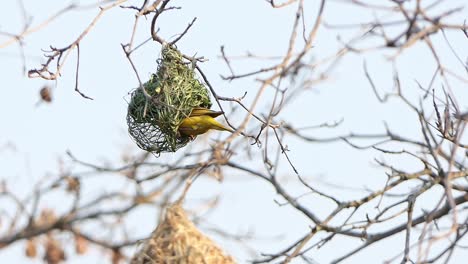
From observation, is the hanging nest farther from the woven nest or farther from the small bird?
the woven nest

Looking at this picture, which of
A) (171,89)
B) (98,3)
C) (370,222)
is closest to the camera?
(98,3)

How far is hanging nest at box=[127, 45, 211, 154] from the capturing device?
15.0 feet

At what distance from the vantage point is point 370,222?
157 inches

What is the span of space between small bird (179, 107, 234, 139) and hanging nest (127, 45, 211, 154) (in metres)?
0.03

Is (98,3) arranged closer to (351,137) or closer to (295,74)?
(295,74)

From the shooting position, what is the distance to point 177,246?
431 centimetres

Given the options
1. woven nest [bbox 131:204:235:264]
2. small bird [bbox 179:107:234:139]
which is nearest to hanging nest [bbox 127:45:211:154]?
small bird [bbox 179:107:234:139]

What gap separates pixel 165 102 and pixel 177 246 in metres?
0.73

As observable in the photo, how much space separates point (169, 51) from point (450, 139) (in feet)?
4.88

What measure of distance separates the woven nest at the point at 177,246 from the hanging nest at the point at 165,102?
1.37ft

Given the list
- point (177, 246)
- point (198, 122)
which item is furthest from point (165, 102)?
point (177, 246)

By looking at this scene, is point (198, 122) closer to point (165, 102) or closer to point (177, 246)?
point (165, 102)

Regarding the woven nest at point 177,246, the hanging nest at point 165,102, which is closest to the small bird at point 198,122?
the hanging nest at point 165,102

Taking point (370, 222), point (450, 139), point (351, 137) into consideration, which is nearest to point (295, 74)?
point (351, 137)
